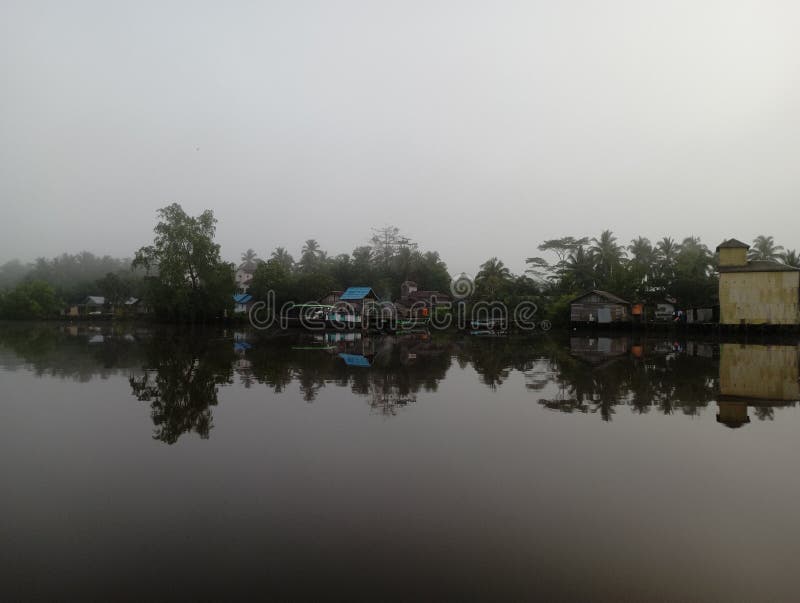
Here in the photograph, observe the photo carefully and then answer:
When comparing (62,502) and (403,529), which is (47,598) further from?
(403,529)

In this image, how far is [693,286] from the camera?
4125 cm

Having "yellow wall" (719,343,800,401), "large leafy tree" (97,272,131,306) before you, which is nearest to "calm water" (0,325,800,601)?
"yellow wall" (719,343,800,401)

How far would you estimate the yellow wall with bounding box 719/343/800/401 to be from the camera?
11352 mm

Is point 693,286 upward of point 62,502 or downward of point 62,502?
upward

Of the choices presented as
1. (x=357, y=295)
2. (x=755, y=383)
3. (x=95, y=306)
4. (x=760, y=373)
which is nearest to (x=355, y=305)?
(x=357, y=295)

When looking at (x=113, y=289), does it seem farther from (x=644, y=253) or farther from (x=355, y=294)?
(x=644, y=253)

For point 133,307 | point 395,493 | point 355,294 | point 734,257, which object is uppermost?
point 734,257

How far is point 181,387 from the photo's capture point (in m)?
11.3

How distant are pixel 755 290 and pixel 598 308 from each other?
38.8 feet

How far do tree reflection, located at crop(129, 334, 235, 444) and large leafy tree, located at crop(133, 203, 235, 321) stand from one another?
84.0ft

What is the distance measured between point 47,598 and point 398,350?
18751 millimetres

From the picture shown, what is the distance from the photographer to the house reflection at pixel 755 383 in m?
9.41

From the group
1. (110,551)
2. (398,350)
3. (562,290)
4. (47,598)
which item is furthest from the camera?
(562,290)

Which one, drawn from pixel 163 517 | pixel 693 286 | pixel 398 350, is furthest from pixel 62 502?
pixel 693 286
